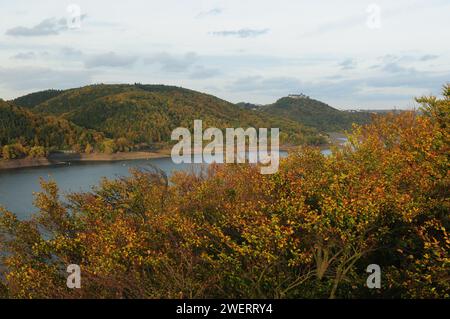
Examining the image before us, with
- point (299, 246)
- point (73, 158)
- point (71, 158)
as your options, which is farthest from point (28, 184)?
point (299, 246)

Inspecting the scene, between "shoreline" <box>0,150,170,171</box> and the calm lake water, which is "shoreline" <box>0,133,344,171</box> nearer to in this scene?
"shoreline" <box>0,150,170,171</box>

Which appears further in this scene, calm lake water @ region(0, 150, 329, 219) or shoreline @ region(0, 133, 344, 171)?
shoreline @ region(0, 133, 344, 171)

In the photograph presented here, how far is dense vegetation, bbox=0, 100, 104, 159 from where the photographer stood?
150375mm

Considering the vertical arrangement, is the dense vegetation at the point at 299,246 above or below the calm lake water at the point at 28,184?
above

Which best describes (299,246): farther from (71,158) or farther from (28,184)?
(71,158)

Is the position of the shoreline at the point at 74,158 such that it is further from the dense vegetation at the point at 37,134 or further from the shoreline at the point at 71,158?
the dense vegetation at the point at 37,134

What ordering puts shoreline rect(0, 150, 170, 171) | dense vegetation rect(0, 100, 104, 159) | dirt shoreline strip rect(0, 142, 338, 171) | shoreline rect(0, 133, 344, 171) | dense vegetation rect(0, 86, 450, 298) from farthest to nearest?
dense vegetation rect(0, 100, 104, 159) → dirt shoreline strip rect(0, 142, 338, 171) → shoreline rect(0, 133, 344, 171) → shoreline rect(0, 150, 170, 171) → dense vegetation rect(0, 86, 450, 298)

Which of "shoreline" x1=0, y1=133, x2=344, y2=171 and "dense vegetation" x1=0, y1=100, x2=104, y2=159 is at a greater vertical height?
"dense vegetation" x1=0, y1=100, x2=104, y2=159

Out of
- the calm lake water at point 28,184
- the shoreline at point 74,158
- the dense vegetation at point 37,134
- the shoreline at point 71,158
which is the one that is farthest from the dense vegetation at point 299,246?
the dense vegetation at point 37,134

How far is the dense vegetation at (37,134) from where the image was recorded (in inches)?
5920

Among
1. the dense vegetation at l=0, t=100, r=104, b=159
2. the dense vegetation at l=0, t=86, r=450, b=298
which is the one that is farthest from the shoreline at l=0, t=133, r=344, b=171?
the dense vegetation at l=0, t=86, r=450, b=298
